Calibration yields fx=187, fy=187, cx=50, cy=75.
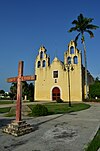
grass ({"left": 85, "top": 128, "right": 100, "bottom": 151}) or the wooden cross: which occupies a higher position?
the wooden cross

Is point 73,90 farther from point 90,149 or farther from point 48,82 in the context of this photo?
point 90,149

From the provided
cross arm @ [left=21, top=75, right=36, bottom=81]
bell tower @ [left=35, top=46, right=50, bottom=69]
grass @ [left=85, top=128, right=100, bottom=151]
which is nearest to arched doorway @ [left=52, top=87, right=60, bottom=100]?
bell tower @ [left=35, top=46, right=50, bottom=69]

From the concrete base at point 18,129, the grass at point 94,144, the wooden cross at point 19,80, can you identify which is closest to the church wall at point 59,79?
the wooden cross at point 19,80

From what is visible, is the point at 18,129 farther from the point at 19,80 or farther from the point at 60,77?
the point at 60,77

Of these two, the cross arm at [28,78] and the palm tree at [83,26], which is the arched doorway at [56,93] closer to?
the palm tree at [83,26]

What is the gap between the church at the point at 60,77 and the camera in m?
40.8

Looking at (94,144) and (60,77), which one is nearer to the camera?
(94,144)

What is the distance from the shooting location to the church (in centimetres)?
4084

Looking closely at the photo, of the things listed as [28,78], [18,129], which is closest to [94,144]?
[18,129]

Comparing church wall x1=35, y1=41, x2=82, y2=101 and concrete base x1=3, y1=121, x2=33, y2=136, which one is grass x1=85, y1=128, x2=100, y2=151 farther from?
church wall x1=35, y1=41, x2=82, y2=101

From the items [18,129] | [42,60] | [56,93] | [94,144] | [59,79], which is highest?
[42,60]

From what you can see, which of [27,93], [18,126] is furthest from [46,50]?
[18,126]

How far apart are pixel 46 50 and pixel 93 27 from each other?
12.5 metres

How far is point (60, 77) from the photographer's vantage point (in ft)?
141
